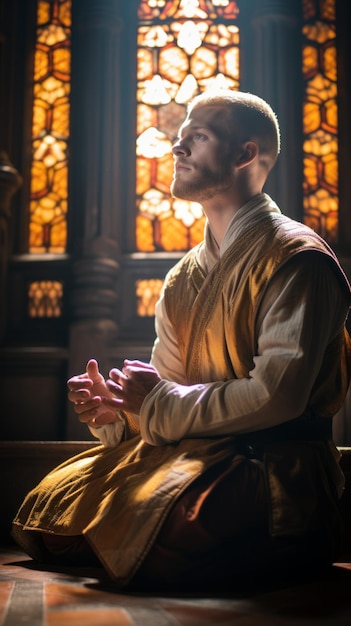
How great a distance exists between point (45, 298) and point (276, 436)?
3.18m

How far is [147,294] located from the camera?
5016 mm

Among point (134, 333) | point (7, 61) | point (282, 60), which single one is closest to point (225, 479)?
point (134, 333)

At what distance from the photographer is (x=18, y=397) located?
4836 mm

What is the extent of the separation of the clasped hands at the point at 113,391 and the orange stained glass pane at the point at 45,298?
2629 millimetres

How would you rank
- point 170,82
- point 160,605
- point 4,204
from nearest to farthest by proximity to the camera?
point 160,605 < point 4,204 < point 170,82

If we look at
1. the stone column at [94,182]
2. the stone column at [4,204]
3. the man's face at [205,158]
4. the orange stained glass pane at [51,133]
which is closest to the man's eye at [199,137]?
the man's face at [205,158]

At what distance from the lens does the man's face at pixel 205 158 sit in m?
2.37

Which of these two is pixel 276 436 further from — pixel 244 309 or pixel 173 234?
pixel 173 234

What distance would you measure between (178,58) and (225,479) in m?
3.81

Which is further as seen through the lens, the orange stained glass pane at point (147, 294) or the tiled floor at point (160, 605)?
the orange stained glass pane at point (147, 294)

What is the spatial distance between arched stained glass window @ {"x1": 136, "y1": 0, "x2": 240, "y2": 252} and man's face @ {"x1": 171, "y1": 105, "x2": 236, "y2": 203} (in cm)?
266

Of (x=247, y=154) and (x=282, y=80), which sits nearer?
(x=247, y=154)

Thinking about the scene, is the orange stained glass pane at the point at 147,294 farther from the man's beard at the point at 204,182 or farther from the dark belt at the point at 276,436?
the dark belt at the point at 276,436

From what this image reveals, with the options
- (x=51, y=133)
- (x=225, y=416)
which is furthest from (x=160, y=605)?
(x=51, y=133)
